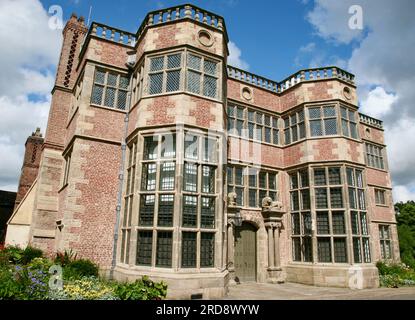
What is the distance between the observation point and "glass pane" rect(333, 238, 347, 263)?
504 inches

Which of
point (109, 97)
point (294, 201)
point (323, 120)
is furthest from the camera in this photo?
point (294, 201)

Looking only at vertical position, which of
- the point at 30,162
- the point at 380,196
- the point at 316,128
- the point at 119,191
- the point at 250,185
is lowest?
the point at 119,191

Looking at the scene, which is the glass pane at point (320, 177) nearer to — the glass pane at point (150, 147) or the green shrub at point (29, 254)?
the glass pane at point (150, 147)

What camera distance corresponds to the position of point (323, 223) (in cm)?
1345

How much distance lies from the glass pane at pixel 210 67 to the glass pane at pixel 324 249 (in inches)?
351

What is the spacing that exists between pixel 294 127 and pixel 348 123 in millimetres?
2636

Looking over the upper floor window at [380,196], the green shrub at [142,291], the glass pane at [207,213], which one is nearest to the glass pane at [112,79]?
the glass pane at [207,213]

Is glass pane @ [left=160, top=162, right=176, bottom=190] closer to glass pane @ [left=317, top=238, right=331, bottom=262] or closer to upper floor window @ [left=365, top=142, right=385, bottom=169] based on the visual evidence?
glass pane @ [left=317, top=238, right=331, bottom=262]

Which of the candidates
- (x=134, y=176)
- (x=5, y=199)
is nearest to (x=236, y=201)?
(x=134, y=176)

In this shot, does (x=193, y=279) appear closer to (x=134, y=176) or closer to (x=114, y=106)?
(x=134, y=176)

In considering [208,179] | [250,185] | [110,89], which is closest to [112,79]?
[110,89]

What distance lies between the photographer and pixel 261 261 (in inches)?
547

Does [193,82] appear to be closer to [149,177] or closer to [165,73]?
[165,73]

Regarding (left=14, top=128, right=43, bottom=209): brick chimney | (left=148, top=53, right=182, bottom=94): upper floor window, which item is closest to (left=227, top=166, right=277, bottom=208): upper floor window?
(left=148, top=53, right=182, bottom=94): upper floor window
